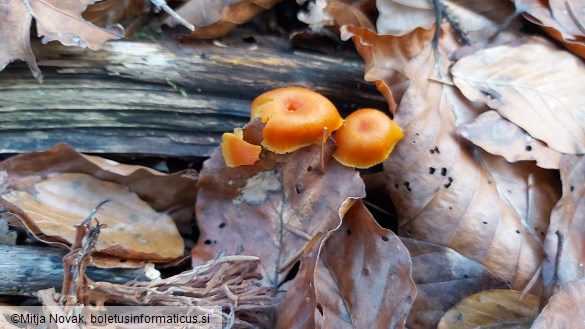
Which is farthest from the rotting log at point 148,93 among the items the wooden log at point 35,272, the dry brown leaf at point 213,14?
the wooden log at point 35,272

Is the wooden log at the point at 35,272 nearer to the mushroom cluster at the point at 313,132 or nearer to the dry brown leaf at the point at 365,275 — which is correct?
the mushroom cluster at the point at 313,132

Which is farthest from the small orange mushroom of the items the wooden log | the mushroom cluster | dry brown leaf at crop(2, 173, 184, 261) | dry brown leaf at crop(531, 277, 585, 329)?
dry brown leaf at crop(531, 277, 585, 329)

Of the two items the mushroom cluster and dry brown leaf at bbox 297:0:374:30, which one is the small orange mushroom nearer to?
the mushroom cluster

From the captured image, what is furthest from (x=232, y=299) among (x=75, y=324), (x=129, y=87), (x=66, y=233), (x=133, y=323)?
(x=129, y=87)

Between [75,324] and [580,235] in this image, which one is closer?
[75,324]

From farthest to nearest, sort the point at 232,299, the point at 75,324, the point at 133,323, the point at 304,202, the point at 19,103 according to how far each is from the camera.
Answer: the point at 19,103 → the point at 304,202 → the point at 232,299 → the point at 133,323 → the point at 75,324

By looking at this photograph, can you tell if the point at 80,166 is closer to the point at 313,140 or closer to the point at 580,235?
the point at 313,140
